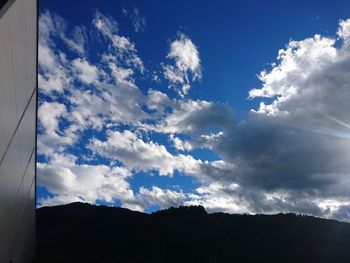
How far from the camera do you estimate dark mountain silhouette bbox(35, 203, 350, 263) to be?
120 meters

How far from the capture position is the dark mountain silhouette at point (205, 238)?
120m

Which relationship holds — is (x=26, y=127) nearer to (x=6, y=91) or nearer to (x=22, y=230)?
(x=6, y=91)

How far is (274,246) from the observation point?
5027 inches

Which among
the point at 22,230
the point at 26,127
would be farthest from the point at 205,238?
the point at 26,127

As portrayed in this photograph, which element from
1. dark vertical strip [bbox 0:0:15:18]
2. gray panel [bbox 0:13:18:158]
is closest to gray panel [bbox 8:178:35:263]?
gray panel [bbox 0:13:18:158]

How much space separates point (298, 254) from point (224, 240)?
88.6 feet

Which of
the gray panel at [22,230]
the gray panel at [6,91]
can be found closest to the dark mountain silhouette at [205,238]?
the gray panel at [22,230]

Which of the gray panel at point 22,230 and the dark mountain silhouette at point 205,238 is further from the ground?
the dark mountain silhouette at point 205,238

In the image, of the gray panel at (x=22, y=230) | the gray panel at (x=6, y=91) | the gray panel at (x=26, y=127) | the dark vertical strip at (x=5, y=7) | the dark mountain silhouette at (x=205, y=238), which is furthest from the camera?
the dark mountain silhouette at (x=205, y=238)

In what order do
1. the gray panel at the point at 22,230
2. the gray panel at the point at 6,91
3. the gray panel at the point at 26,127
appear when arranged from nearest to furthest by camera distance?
the gray panel at the point at 6,91 < the gray panel at the point at 26,127 < the gray panel at the point at 22,230

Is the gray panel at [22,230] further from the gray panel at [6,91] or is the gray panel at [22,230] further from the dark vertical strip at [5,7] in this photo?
the dark vertical strip at [5,7]

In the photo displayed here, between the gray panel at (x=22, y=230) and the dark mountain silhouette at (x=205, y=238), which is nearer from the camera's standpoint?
the gray panel at (x=22, y=230)

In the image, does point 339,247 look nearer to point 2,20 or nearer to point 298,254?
point 298,254

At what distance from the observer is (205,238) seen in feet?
461
